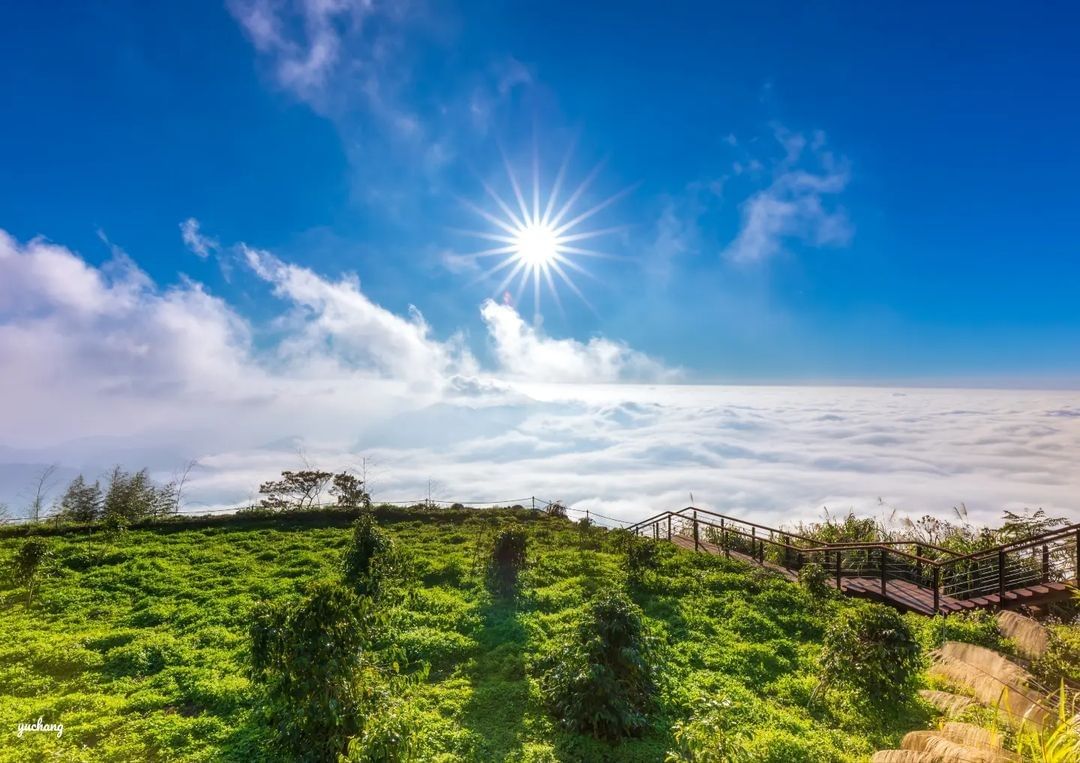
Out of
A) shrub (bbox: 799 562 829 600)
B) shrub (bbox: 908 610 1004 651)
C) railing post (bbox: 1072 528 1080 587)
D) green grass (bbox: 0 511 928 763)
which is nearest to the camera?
green grass (bbox: 0 511 928 763)

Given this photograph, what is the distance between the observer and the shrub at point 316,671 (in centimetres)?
551

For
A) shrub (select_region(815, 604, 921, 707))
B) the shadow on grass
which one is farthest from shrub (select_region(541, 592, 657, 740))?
shrub (select_region(815, 604, 921, 707))

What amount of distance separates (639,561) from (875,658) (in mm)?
6743

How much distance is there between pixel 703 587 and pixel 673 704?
19.6 ft

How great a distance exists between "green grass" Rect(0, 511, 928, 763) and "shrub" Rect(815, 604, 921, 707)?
0.40m

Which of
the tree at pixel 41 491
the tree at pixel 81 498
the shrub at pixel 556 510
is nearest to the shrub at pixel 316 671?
the shrub at pixel 556 510

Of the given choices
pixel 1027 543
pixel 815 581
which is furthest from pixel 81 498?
pixel 1027 543

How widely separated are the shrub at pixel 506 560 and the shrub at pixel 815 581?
26.0 feet

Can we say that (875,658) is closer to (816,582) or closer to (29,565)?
(816,582)

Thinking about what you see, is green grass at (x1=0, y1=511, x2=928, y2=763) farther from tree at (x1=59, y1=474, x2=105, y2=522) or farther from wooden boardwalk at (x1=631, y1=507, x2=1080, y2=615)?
tree at (x1=59, y1=474, x2=105, y2=522)

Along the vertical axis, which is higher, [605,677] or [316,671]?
A: [316,671]

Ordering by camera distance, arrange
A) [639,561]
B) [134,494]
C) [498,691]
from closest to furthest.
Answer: [498,691]
[639,561]
[134,494]

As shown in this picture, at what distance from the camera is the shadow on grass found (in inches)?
269

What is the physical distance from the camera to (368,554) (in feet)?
42.1
